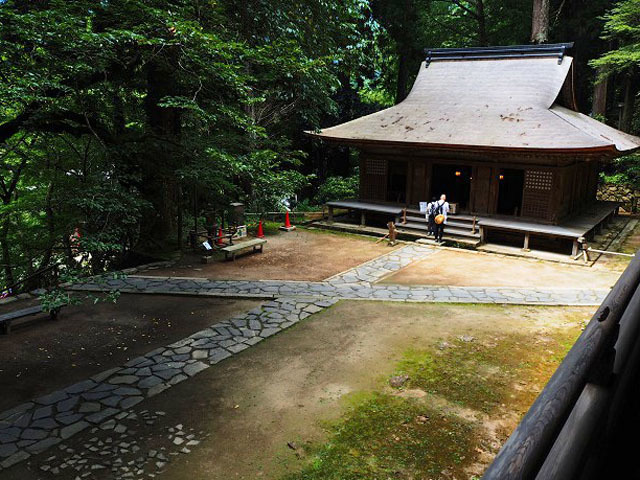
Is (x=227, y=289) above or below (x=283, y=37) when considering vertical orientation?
below

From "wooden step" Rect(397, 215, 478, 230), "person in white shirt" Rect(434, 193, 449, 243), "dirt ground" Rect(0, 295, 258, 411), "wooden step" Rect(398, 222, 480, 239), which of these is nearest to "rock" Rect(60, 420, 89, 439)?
"dirt ground" Rect(0, 295, 258, 411)

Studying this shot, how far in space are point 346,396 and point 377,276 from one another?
659 cm

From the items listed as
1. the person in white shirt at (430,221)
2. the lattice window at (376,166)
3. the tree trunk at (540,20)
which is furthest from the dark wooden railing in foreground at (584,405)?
the tree trunk at (540,20)

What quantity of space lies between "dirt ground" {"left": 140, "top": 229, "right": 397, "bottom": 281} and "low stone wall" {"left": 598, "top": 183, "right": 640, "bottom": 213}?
1716 cm

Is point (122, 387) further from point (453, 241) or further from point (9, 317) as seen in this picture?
point (453, 241)

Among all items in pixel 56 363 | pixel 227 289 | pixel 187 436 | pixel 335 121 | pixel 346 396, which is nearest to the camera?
pixel 187 436

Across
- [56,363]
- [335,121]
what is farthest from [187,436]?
[335,121]

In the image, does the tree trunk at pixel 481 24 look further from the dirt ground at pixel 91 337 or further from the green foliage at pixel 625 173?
the dirt ground at pixel 91 337

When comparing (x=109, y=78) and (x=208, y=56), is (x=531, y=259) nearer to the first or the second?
(x=208, y=56)

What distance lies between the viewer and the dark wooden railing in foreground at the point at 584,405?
117cm

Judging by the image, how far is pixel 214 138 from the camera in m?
13.3

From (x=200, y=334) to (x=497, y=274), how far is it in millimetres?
9121

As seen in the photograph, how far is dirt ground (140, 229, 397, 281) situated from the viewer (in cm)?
1338

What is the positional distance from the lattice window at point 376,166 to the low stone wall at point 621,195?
15031 mm
